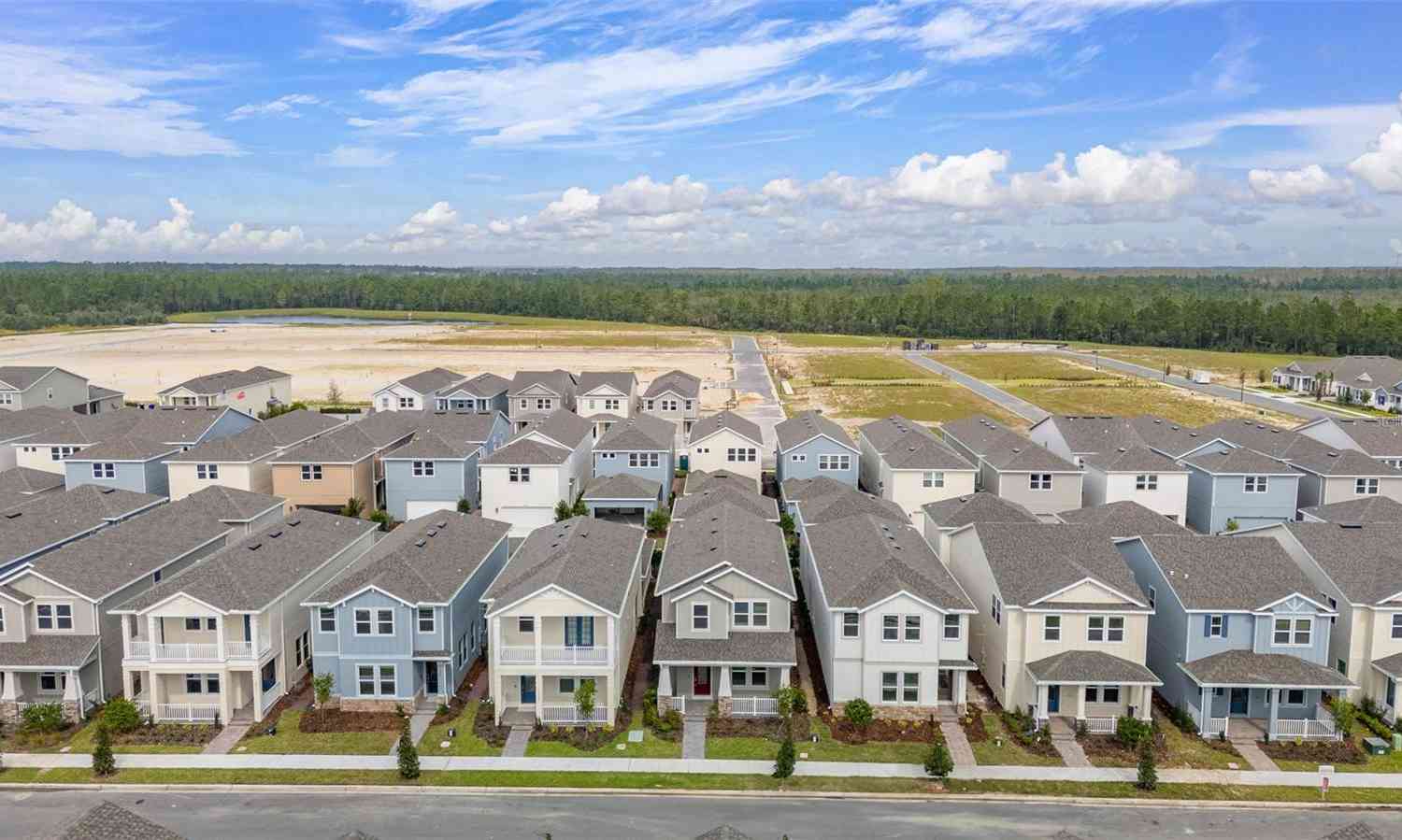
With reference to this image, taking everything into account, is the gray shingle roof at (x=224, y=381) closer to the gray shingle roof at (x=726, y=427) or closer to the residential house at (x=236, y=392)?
the residential house at (x=236, y=392)

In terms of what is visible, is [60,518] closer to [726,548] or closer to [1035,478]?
[726,548]

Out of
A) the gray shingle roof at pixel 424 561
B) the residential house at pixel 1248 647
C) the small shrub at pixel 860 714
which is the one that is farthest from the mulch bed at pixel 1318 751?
the gray shingle roof at pixel 424 561

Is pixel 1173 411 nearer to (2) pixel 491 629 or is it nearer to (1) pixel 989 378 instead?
(1) pixel 989 378

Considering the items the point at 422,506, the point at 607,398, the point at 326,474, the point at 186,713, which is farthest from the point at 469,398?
the point at 186,713

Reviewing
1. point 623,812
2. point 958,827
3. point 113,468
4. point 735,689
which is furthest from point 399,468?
point 958,827

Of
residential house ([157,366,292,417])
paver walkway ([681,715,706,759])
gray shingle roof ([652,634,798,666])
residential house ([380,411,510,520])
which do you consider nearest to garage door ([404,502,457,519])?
residential house ([380,411,510,520])
